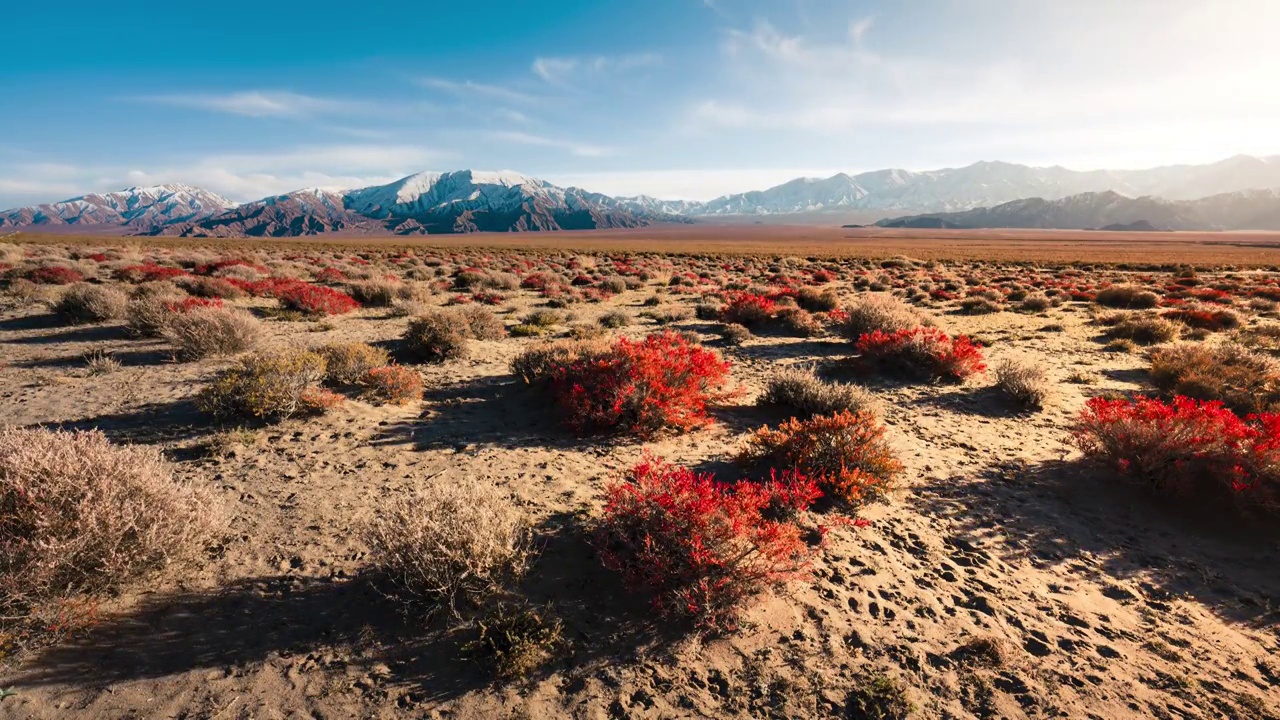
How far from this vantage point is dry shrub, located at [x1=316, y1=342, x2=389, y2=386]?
868 cm

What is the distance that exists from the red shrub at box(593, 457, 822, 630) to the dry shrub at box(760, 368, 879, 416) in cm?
363

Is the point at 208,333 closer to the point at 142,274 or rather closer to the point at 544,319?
the point at 544,319

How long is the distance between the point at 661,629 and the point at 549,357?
20.1 feet

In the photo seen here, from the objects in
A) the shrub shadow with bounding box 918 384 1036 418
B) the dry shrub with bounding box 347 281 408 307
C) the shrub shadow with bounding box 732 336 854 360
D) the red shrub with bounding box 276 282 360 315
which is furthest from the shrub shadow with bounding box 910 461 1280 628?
the dry shrub with bounding box 347 281 408 307

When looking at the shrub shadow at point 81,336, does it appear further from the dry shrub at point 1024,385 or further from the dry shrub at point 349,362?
the dry shrub at point 1024,385

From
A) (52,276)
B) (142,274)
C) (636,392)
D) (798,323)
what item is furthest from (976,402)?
(52,276)

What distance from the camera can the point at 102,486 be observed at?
376 cm

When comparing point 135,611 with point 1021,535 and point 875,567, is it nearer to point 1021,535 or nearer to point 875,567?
point 875,567

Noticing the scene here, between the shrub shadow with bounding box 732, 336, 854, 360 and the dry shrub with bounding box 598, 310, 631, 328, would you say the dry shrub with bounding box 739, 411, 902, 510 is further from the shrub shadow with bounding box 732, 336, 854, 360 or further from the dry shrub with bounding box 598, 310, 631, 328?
the dry shrub with bounding box 598, 310, 631, 328

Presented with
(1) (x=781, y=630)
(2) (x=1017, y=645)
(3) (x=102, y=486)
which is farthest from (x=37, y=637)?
(2) (x=1017, y=645)

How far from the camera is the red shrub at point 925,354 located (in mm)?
10242

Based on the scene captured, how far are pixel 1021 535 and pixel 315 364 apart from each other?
32.4ft

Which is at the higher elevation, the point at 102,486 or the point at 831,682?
→ the point at 102,486

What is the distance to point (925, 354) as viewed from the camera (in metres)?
10.5
